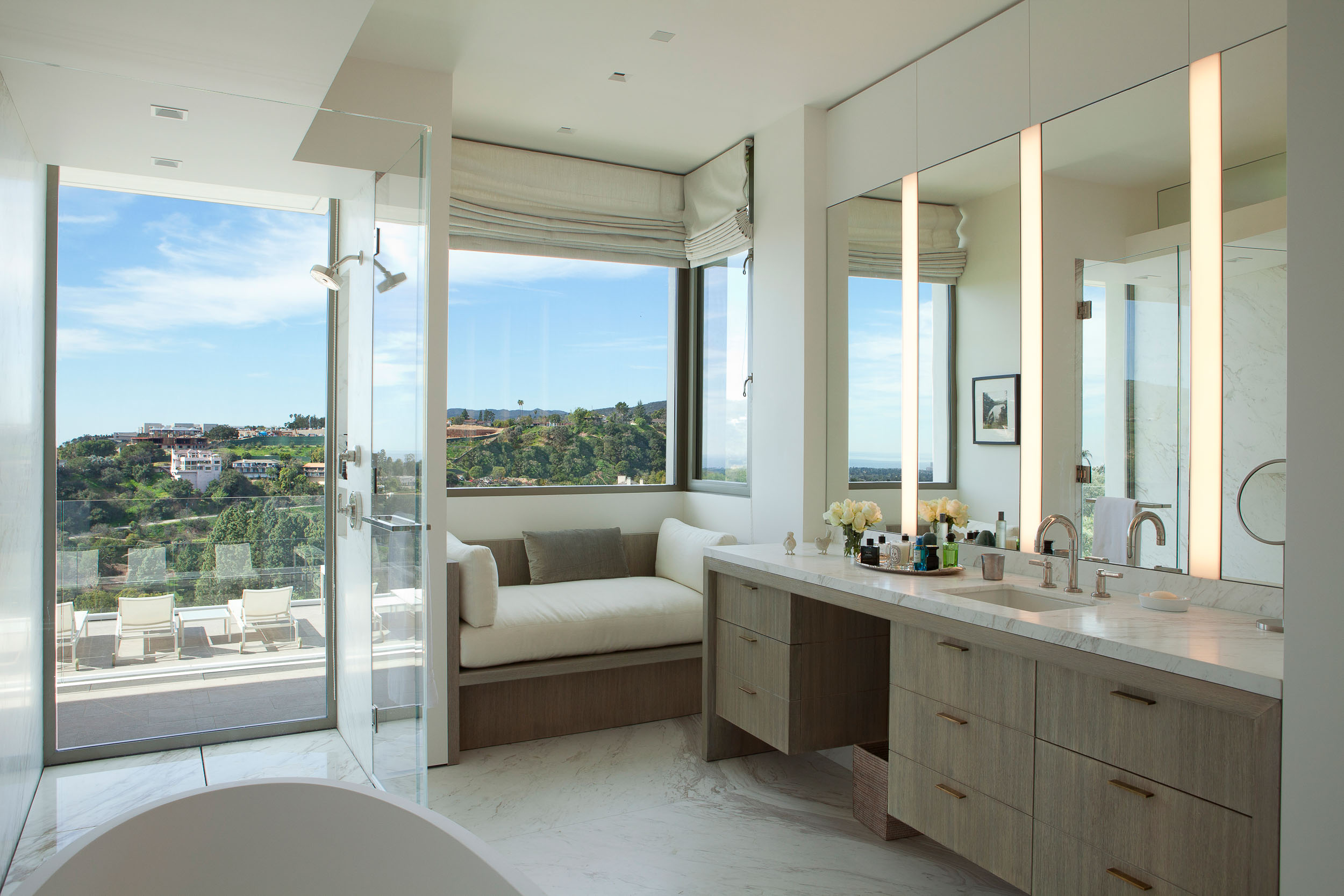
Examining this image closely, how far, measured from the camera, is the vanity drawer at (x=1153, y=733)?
1522 millimetres

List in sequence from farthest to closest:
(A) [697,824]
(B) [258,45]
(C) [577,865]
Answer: (A) [697,824] → (C) [577,865] → (B) [258,45]

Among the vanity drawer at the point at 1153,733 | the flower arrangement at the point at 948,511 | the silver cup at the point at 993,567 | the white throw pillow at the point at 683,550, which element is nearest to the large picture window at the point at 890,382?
the flower arrangement at the point at 948,511

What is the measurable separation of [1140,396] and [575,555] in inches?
110

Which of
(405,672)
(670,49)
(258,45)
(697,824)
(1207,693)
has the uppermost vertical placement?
(670,49)

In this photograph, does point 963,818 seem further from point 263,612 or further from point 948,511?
point 263,612

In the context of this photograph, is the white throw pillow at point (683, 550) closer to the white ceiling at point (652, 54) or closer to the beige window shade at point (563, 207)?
the beige window shade at point (563, 207)

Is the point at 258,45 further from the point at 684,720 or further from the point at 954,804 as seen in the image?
the point at 684,720

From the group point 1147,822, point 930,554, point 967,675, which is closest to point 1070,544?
point 930,554

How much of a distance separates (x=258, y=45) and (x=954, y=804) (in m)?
2.66

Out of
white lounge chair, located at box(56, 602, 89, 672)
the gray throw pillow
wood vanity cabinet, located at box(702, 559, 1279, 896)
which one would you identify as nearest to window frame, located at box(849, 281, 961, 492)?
wood vanity cabinet, located at box(702, 559, 1279, 896)

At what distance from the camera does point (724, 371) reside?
4.57 meters

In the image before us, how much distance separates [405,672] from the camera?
8.81 ft

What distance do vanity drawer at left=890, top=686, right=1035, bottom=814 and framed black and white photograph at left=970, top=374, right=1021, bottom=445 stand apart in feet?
3.31

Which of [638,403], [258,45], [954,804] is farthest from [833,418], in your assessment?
[258,45]
